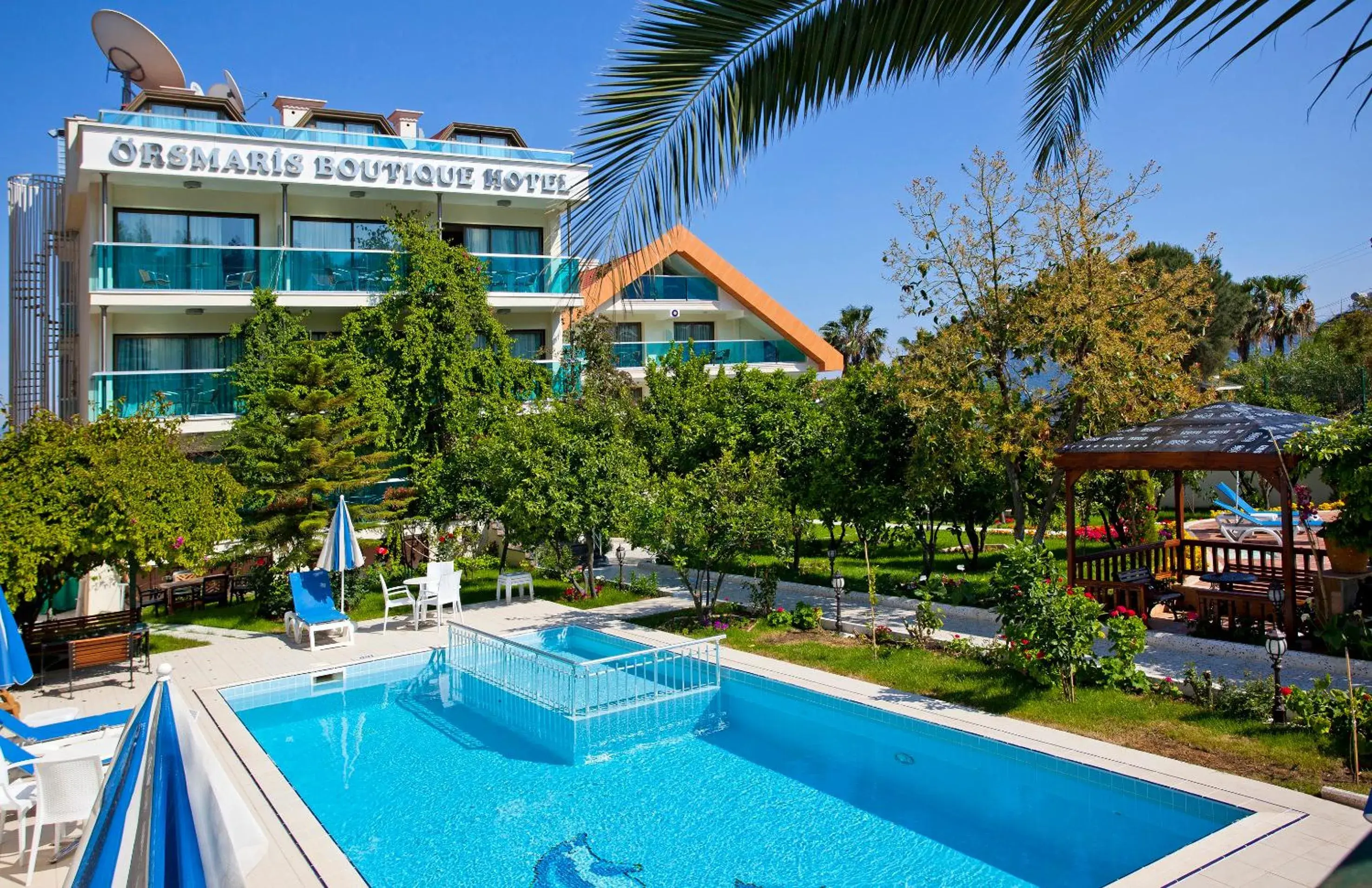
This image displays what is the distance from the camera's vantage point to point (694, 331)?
32844 millimetres

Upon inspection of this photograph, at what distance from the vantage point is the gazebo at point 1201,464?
38.2 ft

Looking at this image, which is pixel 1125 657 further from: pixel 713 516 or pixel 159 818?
pixel 159 818

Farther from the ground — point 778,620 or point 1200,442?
point 1200,442

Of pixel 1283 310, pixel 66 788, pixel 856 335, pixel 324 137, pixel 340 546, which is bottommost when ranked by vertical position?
pixel 66 788

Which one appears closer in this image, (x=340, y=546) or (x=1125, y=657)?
(x=1125, y=657)

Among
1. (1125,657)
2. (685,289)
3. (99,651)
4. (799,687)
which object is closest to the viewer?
(1125,657)

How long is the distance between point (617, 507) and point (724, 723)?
5702 millimetres

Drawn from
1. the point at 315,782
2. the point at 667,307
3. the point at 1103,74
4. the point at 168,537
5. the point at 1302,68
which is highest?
the point at 667,307

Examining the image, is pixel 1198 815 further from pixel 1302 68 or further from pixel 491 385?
pixel 491 385

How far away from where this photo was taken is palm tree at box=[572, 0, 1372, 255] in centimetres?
256

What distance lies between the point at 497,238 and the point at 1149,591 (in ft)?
63.1

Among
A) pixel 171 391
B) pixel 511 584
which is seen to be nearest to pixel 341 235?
pixel 171 391

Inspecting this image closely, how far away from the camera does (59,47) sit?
57.0ft

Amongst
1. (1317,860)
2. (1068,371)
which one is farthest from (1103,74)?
(1068,371)
